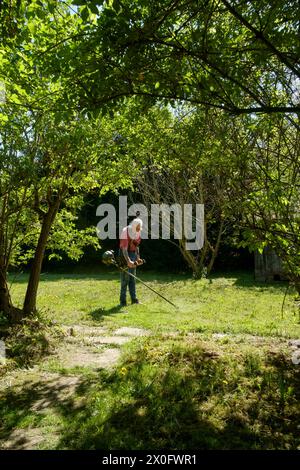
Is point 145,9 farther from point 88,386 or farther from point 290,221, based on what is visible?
point 88,386

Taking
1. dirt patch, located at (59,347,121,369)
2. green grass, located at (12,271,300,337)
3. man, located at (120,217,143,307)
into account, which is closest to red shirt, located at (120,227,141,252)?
man, located at (120,217,143,307)

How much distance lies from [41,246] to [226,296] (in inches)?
199

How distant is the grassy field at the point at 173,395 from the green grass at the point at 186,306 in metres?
0.09

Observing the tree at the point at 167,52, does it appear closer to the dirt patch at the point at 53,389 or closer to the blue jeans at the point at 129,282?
the dirt patch at the point at 53,389

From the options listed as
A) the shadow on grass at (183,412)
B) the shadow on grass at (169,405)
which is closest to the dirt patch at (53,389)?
the shadow on grass at (169,405)

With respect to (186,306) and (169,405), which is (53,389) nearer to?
(169,405)

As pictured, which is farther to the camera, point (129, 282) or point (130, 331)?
point (129, 282)

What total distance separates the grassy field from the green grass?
9cm

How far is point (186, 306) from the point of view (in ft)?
29.3

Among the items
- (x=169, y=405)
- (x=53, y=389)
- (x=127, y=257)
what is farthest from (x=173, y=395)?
(x=127, y=257)

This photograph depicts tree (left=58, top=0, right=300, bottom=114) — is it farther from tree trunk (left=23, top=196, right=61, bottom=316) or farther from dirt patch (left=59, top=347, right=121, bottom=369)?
tree trunk (left=23, top=196, right=61, bottom=316)

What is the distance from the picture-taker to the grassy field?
3.25m

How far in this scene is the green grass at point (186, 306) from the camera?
690 cm

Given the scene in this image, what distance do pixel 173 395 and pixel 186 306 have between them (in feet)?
16.4
